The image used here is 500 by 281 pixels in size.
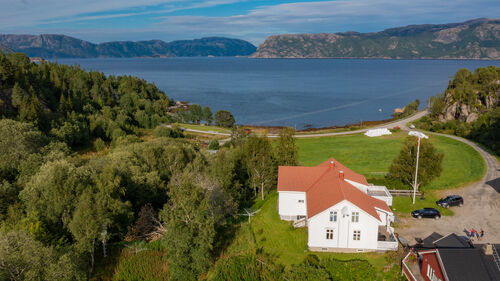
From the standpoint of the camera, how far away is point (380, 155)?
63625 mm

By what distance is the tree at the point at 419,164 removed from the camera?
39656 mm

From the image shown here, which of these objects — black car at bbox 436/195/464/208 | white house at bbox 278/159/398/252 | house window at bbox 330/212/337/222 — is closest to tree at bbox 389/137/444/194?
black car at bbox 436/195/464/208

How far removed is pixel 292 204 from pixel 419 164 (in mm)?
17504

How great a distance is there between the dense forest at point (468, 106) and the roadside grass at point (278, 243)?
5811cm

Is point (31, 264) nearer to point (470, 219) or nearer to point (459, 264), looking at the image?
point (459, 264)

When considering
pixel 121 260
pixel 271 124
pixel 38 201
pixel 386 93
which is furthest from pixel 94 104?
pixel 386 93

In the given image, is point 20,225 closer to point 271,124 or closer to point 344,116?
point 271,124

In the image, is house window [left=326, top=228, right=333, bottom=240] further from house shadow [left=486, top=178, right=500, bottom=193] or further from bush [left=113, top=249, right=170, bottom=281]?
house shadow [left=486, top=178, right=500, bottom=193]

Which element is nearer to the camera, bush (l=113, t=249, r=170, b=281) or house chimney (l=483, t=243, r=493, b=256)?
house chimney (l=483, t=243, r=493, b=256)

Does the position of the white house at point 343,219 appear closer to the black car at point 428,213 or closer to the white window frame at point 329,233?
the white window frame at point 329,233

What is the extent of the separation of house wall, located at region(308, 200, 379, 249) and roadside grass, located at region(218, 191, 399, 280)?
649mm

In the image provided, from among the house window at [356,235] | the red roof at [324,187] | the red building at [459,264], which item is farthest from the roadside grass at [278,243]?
the red roof at [324,187]

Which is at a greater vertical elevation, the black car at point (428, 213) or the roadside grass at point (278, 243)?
the black car at point (428, 213)

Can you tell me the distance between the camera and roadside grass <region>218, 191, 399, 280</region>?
26.4 meters
